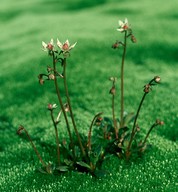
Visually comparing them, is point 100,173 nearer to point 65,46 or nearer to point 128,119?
point 128,119

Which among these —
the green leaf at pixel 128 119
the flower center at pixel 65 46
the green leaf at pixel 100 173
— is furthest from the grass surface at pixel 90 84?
the flower center at pixel 65 46

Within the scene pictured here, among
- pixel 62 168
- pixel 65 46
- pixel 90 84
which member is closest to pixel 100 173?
pixel 62 168

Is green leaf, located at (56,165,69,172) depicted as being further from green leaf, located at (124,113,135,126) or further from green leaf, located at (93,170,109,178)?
green leaf, located at (124,113,135,126)

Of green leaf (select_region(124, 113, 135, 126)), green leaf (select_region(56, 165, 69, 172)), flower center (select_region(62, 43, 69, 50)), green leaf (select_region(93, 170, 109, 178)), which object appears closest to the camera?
flower center (select_region(62, 43, 69, 50))

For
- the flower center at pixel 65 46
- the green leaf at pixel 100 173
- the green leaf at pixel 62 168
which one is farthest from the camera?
the green leaf at pixel 62 168

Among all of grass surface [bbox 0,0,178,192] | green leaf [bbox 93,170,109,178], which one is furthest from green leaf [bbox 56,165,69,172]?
green leaf [bbox 93,170,109,178]

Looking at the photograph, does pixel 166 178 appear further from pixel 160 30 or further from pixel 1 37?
pixel 1 37

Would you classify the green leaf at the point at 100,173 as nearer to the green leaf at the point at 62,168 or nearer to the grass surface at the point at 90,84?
the grass surface at the point at 90,84

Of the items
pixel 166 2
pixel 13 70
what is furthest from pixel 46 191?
pixel 166 2
